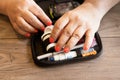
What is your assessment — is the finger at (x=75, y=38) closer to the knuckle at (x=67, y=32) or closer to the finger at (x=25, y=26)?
the knuckle at (x=67, y=32)

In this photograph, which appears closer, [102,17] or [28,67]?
[28,67]

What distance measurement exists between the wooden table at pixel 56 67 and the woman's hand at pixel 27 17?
0.03m

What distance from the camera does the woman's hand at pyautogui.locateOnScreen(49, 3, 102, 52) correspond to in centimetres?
60

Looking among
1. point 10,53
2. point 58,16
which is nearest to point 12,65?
point 10,53

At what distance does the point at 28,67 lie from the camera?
0.60 metres

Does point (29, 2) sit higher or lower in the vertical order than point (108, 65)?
higher

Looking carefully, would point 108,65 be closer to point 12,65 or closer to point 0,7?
point 12,65

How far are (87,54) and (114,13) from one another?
0.74ft

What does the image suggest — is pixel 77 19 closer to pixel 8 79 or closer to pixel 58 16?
pixel 58 16

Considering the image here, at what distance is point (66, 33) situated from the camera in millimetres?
611

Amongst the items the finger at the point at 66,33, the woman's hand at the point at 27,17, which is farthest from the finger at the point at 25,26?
the finger at the point at 66,33

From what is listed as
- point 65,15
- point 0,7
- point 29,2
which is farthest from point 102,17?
point 0,7

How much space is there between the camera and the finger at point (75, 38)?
593mm

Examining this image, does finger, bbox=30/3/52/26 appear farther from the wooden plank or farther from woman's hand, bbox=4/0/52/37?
the wooden plank
